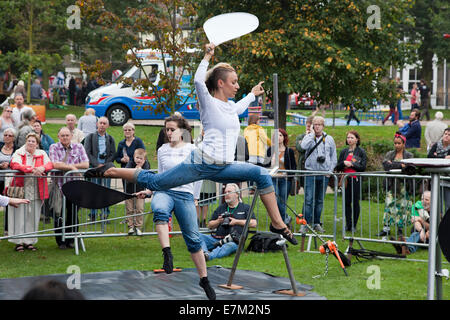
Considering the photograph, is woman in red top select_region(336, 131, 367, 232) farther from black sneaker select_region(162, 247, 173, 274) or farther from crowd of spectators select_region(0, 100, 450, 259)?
black sneaker select_region(162, 247, 173, 274)

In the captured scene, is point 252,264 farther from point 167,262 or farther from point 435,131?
point 435,131

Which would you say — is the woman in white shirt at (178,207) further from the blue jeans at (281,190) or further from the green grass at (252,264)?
the blue jeans at (281,190)

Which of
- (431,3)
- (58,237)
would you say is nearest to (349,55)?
(58,237)

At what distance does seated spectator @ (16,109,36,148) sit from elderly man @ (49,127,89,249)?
58.2 inches

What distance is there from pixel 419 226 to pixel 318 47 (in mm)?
9008

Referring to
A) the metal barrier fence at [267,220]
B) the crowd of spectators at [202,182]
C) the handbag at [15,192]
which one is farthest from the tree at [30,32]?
the handbag at [15,192]

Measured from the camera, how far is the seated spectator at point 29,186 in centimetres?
982

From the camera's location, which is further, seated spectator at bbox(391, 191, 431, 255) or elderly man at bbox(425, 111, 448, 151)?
elderly man at bbox(425, 111, 448, 151)

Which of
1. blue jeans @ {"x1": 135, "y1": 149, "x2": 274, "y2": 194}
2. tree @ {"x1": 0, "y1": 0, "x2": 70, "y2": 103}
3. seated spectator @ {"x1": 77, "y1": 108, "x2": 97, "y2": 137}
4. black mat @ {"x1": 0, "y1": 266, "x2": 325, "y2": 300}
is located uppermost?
tree @ {"x1": 0, "y1": 0, "x2": 70, "y2": 103}

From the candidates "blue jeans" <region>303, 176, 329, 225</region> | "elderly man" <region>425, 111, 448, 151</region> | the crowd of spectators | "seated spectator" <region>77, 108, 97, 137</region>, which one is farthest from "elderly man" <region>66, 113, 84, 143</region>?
"elderly man" <region>425, 111, 448, 151</region>

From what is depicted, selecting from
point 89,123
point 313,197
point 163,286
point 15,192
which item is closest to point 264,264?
point 163,286

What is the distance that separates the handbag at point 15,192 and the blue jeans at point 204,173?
12.3 ft

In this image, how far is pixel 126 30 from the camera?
1475cm

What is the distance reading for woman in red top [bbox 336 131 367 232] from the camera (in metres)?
11.1
